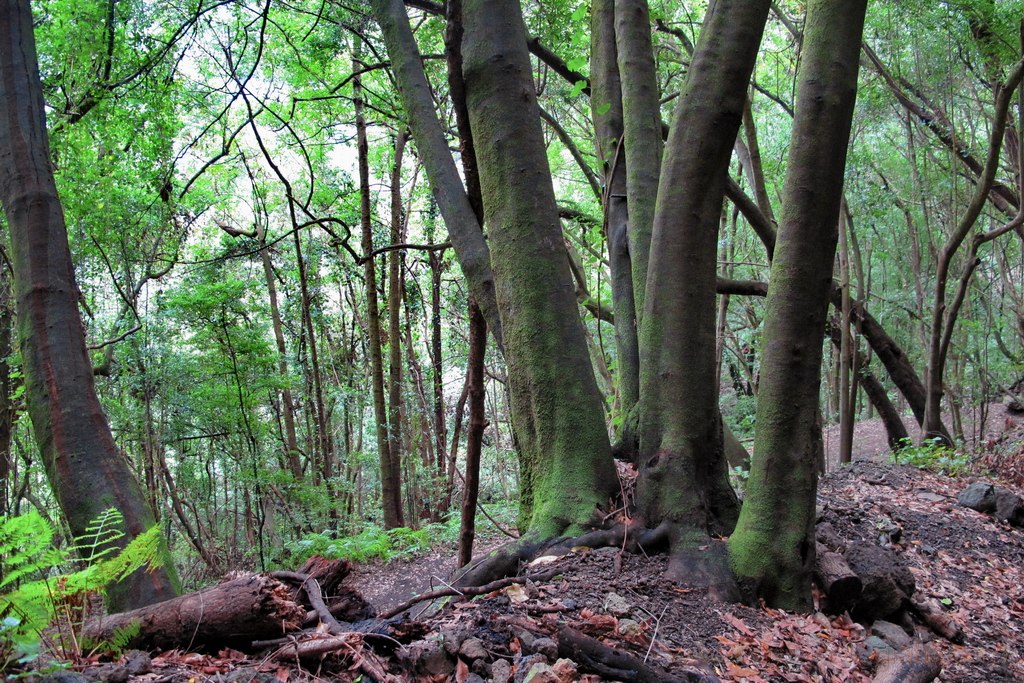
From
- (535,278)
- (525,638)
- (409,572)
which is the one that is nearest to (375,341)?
(409,572)

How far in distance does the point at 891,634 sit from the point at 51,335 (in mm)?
4753

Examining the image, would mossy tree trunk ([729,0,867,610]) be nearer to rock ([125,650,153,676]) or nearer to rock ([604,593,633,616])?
rock ([604,593,633,616])

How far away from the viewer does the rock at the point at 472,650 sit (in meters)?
2.49

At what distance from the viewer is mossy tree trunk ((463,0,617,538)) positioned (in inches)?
139

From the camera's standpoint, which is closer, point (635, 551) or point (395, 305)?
point (635, 551)

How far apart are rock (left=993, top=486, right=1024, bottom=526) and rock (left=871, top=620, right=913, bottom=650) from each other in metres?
3.03

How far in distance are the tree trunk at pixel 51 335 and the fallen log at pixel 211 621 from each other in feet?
2.10

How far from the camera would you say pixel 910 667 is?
9.61 ft

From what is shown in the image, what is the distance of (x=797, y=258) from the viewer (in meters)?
3.46

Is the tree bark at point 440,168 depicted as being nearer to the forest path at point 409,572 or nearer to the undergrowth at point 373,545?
the forest path at point 409,572

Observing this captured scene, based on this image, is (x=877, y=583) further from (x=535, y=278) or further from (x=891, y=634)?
(x=535, y=278)

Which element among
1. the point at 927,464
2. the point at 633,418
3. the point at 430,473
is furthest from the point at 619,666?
the point at 430,473

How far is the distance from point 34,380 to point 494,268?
101 inches

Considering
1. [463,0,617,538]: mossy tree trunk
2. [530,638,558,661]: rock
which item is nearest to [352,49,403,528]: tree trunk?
[463,0,617,538]: mossy tree trunk
